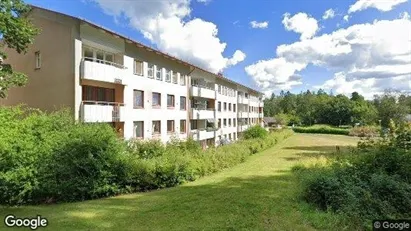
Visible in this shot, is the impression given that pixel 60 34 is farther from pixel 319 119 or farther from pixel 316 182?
pixel 319 119

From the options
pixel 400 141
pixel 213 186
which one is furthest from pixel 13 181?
pixel 400 141

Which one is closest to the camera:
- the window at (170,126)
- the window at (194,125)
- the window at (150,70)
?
the window at (150,70)

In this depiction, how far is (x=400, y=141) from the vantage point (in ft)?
41.4

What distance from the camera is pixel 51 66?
18.8 m

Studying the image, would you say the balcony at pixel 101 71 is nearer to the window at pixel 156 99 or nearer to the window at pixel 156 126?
the window at pixel 156 99

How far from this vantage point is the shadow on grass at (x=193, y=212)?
815cm

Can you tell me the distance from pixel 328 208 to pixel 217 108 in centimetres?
3481

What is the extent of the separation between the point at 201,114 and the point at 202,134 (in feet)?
8.21

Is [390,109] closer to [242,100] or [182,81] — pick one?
[242,100]

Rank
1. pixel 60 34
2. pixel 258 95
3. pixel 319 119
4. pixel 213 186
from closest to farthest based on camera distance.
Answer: pixel 213 186 < pixel 60 34 < pixel 258 95 < pixel 319 119

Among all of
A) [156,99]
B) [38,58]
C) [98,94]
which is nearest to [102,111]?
[98,94]

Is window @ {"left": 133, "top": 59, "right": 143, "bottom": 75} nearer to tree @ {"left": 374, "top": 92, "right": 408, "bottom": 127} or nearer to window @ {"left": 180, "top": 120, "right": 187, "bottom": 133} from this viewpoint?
window @ {"left": 180, "top": 120, "right": 187, "bottom": 133}

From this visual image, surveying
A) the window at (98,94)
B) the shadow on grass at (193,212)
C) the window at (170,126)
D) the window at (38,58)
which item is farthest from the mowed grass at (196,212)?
the window at (170,126)

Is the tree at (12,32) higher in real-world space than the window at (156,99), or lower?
higher
